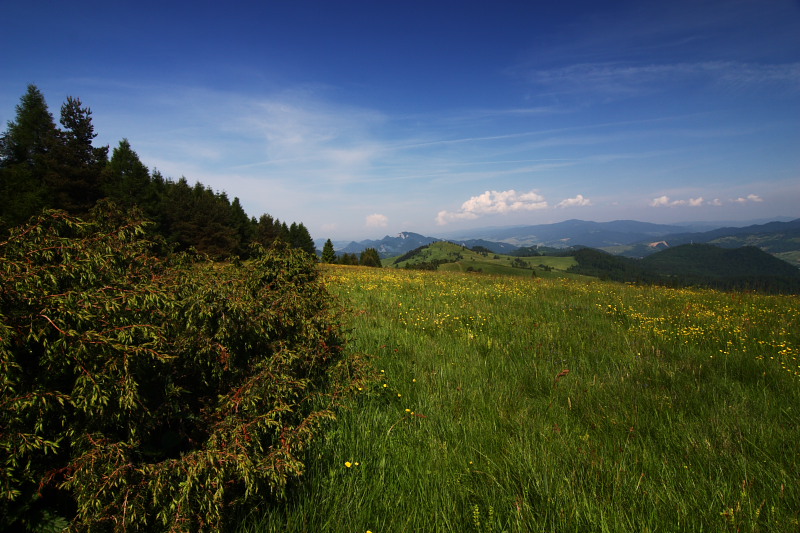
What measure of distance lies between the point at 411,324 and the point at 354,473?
4.60 metres

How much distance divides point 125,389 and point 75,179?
127ft

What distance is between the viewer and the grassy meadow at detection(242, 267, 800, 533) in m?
2.23

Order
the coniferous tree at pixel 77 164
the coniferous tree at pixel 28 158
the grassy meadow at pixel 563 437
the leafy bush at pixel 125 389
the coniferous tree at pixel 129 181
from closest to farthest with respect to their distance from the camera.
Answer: the leafy bush at pixel 125 389 < the grassy meadow at pixel 563 437 < the coniferous tree at pixel 28 158 < the coniferous tree at pixel 77 164 < the coniferous tree at pixel 129 181

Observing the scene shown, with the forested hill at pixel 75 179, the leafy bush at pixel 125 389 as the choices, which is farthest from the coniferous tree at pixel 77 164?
the leafy bush at pixel 125 389

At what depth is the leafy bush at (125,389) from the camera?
1.52 meters

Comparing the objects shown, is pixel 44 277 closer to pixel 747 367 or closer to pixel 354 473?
pixel 354 473

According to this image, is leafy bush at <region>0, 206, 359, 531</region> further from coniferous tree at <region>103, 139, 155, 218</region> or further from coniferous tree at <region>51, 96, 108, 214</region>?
coniferous tree at <region>103, 139, 155, 218</region>

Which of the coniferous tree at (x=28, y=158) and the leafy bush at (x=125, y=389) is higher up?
the coniferous tree at (x=28, y=158)

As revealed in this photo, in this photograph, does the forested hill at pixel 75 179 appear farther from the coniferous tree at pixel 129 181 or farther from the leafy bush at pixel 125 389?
the leafy bush at pixel 125 389

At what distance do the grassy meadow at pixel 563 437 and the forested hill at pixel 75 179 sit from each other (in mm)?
11298

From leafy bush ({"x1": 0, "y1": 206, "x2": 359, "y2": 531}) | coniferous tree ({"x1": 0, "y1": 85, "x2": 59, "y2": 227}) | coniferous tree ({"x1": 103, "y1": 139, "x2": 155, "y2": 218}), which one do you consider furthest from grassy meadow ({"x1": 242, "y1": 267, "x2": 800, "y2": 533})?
coniferous tree ({"x1": 103, "y1": 139, "x2": 155, "y2": 218})

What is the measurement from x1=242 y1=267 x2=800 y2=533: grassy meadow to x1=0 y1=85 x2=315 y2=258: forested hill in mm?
11298

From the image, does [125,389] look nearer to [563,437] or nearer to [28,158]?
[563,437]

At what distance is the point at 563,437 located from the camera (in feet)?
9.96
